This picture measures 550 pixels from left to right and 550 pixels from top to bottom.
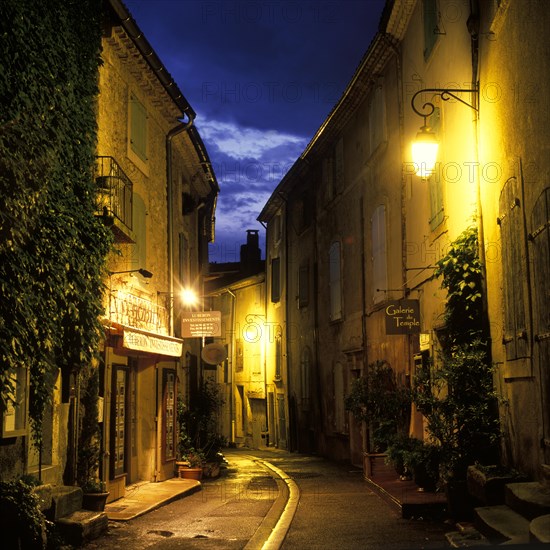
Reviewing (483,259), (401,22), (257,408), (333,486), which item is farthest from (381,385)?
(257,408)

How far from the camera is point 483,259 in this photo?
10453mm

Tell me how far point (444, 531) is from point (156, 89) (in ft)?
34.5

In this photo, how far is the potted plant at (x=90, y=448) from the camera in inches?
424

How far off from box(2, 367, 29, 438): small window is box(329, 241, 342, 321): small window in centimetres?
1270

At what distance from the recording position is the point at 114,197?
12375mm

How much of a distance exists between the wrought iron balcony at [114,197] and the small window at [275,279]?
16.4 meters

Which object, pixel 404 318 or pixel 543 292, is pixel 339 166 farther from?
pixel 543 292

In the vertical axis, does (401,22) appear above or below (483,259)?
above

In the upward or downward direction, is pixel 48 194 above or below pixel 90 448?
above

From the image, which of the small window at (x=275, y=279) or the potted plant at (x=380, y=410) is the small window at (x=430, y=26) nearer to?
the potted plant at (x=380, y=410)

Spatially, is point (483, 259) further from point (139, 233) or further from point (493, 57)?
point (139, 233)

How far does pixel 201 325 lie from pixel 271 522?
704 centimetres

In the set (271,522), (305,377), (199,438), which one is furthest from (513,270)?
(305,377)

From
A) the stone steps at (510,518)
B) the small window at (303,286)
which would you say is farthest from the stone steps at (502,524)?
the small window at (303,286)
